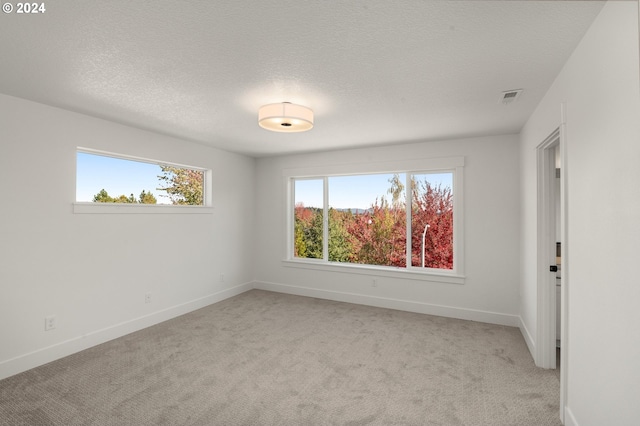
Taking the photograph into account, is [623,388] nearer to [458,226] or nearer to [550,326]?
[550,326]

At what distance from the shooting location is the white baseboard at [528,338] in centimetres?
300

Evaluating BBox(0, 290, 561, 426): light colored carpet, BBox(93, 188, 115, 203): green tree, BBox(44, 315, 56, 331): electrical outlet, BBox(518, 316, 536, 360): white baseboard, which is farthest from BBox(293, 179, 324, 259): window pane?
BBox(44, 315, 56, 331): electrical outlet

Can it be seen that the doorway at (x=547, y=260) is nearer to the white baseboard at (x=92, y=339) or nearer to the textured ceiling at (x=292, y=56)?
the textured ceiling at (x=292, y=56)

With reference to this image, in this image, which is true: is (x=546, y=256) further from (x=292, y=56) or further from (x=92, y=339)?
(x=92, y=339)

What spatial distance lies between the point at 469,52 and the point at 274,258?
14.7ft

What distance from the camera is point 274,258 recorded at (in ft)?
18.5

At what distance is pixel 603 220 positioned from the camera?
62.3 inches

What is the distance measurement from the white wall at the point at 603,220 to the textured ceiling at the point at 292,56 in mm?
245

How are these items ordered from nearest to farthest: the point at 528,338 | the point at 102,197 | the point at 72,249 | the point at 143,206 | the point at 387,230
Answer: the point at 72,249, the point at 528,338, the point at 102,197, the point at 143,206, the point at 387,230

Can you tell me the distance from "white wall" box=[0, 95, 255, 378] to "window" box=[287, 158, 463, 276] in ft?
5.85

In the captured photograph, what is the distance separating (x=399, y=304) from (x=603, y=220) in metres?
3.27

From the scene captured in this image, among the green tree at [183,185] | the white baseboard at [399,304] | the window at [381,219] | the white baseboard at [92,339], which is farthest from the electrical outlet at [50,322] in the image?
the window at [381,219]

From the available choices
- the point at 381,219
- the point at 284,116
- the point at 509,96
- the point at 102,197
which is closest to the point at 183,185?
the point at 102,197

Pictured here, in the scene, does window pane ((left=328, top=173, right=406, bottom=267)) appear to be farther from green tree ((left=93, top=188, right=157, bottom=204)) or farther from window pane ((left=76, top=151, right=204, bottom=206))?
green tree ((left=93, top=188, right=157, bottom=204))
